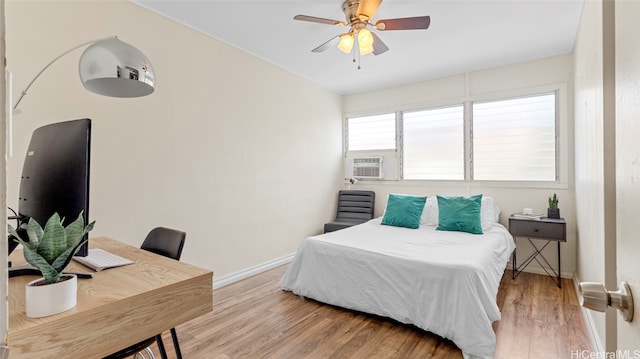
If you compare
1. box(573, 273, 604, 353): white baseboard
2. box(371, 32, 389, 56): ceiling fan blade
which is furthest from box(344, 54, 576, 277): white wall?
box(371, 32, 389, 56): ceiling fan blade

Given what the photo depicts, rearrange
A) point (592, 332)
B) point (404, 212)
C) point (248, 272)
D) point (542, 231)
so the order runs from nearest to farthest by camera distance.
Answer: point (592, 332) < point (542, 231) < point (248, 272) < point (404, 212)

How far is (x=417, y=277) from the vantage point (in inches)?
88.7

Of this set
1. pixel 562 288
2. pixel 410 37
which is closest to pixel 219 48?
pixel 410 37

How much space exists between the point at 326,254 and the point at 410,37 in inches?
93.0

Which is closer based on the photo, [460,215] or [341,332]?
[341,332]

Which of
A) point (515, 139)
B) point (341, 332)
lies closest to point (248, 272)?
point (341, 332)

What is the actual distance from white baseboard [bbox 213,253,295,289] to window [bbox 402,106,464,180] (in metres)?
2.27

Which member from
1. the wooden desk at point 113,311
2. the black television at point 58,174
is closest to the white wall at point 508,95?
the wooden desk at point 113,311

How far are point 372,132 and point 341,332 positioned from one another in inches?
134

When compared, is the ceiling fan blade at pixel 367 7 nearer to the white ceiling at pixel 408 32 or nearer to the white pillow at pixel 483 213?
the white ceiling at pixel 408 32

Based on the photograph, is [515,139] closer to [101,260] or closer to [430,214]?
[430,214]

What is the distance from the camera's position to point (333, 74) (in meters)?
4.20

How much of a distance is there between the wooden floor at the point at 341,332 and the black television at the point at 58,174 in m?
1.34

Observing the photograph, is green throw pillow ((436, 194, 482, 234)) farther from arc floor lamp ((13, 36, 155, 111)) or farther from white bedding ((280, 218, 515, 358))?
arc floor lamp ((13, 36, 155, 111))
